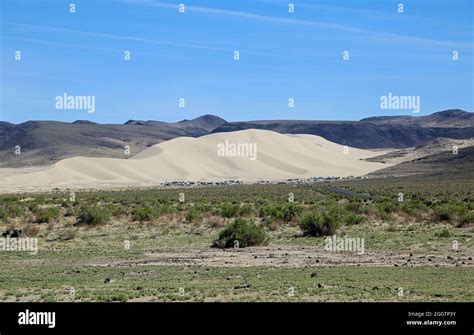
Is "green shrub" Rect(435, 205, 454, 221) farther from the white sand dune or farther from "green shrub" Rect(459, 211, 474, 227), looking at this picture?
the white sand dune

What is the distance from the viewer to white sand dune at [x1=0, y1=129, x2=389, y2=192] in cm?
10775

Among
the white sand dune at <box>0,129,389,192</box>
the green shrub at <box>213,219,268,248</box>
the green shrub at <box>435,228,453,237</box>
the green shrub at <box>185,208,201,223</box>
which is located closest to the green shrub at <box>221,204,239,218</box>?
the green shrub at <box>185,208,201,223</box>

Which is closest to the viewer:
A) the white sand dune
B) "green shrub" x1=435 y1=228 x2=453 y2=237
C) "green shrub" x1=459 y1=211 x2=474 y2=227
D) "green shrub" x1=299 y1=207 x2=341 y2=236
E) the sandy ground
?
the sandy ground

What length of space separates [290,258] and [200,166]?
10954 cm

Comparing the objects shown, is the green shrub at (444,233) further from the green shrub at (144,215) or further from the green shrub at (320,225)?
the green shrub at (144,215)

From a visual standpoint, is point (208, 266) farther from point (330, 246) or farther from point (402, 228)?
point (402, 228)

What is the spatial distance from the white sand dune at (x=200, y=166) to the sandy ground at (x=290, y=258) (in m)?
75.7

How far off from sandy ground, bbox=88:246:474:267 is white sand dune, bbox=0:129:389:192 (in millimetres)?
75732

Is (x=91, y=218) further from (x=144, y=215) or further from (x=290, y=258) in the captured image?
(x=290, y=258)

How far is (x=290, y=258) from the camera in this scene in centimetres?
1992

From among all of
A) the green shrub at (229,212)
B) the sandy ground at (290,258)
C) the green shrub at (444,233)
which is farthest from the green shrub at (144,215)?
the green shrub at (444,233)

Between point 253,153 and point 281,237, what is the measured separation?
112806 mm

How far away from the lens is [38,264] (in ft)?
64.0

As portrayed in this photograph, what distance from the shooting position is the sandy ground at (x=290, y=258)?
1866 cm
